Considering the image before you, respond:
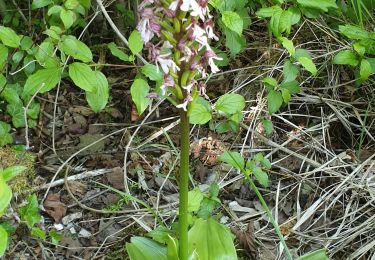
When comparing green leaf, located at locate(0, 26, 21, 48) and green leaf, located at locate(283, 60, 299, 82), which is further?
green leaf, located at locate(283, 60, 299, 82)

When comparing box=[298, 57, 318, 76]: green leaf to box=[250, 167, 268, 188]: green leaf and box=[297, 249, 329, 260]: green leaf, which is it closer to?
box=[250, 167, 268, 188]: green leaf

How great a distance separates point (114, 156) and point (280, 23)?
114 centimetres

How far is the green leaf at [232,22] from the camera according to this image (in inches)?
90.3

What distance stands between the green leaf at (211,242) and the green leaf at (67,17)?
3.21 feet

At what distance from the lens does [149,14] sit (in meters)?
1.44

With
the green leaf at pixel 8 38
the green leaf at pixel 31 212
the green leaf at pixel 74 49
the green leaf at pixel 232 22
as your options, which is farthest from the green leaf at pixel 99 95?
the green leaf at pixel 232 22

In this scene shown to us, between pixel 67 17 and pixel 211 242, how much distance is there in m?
1.09

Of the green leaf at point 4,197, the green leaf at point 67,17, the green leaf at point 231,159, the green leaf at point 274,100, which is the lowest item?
the green leaf at point 231,159

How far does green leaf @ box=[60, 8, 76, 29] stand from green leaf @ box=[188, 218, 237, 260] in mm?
978

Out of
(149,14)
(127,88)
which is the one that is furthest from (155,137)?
(149,14)

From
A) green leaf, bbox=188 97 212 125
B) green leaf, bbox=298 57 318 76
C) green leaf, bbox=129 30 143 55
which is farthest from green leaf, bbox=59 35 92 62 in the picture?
green leaf, bbox=298 57 318 76

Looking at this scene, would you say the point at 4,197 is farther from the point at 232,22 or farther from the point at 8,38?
the point at 232,22

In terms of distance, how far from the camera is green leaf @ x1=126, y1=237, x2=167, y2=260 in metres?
1.97

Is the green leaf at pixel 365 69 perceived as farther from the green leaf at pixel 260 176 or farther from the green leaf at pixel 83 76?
the green leaf at pixel 83 76
